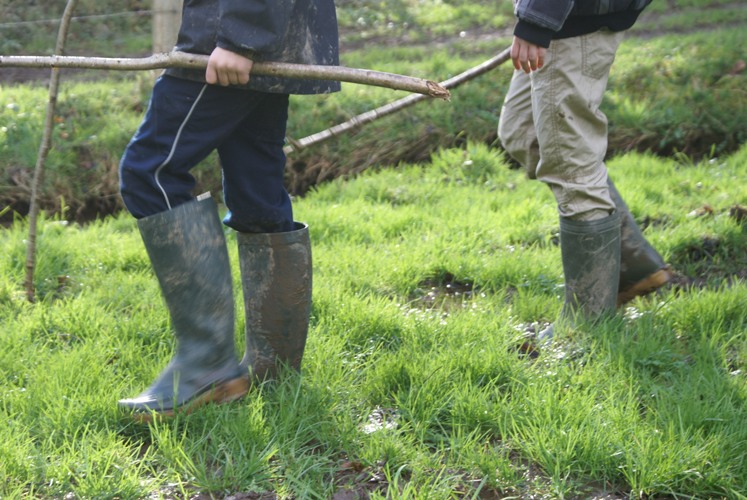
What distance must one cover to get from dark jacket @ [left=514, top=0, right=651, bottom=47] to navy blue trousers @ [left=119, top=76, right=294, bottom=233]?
2.73 feet

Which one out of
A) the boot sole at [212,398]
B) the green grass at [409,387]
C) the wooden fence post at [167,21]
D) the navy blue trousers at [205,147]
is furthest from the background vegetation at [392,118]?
the boot sole at [212,398]

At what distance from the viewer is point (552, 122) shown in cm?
309

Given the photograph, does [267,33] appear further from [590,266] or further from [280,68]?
[590,266]

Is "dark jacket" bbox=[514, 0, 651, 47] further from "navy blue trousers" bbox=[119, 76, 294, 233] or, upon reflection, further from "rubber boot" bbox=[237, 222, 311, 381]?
"rubber boot" bbox=[237, 222, 311, 381]

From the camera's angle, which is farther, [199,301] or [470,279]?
[470,279]

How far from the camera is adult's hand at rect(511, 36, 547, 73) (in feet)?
9.44

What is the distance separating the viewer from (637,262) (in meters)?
3.52

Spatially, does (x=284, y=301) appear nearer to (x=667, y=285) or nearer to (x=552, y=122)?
(x=552, y=122)

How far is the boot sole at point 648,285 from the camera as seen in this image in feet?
11.6

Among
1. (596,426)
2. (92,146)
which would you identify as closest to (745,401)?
(596,426)

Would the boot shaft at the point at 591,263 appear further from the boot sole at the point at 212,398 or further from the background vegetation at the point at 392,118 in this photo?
the background vegetation at the point at 392,118

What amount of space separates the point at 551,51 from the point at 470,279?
50.5 inches

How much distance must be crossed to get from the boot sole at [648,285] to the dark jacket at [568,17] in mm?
1039

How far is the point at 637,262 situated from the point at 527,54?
1097 mm
